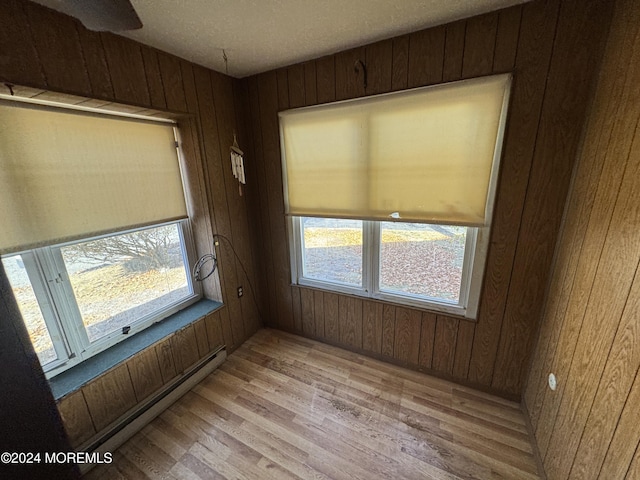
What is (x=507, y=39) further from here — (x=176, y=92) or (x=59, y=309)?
(x=59, y=309)

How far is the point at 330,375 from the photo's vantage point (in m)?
2.09

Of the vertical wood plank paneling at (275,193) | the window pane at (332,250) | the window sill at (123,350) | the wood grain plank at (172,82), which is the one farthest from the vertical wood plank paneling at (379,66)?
the window sill at (123,350)

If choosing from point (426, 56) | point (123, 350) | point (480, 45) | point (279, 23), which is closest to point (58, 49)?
point (279, 23)

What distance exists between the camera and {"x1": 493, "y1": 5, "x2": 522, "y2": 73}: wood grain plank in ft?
4.42

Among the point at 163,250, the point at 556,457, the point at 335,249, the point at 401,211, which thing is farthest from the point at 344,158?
the point at 556,457

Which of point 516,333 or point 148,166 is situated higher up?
point 148,166

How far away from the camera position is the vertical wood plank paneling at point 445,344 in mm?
1875

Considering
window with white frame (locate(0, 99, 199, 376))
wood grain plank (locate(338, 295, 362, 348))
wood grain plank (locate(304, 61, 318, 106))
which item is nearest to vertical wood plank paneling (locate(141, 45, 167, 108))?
window with white frame (locate(0, 99, 199, 376))

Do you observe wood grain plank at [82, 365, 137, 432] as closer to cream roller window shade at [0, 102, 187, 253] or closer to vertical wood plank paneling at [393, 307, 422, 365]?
cream roller window shade at [0, 102, 187, 253]

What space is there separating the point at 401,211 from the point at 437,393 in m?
1.37

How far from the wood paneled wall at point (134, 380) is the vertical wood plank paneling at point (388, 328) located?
1428 millimetres

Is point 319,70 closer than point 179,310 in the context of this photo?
Yes

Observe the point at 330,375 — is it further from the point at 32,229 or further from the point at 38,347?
the point at 32,229

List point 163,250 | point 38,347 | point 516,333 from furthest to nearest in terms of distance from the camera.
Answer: point 163,250
point 516,333
point 38,347
